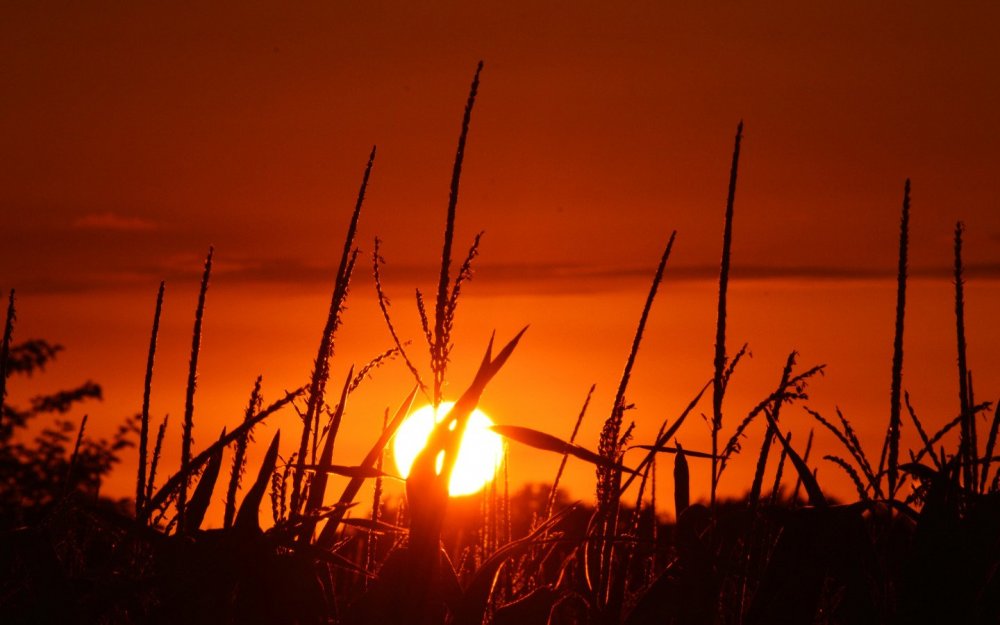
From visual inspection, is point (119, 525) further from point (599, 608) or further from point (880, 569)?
point (880, 569)

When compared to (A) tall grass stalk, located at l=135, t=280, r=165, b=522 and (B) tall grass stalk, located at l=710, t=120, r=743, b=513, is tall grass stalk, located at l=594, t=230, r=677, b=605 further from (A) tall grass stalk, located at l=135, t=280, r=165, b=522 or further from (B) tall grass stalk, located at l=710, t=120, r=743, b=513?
(A) tall grass stalk, located at l=135, t=280, r=165, b=522

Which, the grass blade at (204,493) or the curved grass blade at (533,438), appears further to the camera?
the grass blade at (204,493)

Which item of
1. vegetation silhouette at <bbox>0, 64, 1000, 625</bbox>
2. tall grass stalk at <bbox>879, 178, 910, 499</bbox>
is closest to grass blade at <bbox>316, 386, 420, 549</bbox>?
vegetation silhouette at <bbox>0, 64, 1000, 625</bbox>

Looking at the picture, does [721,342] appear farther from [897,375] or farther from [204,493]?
[204,493]

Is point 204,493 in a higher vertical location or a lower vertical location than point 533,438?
lower

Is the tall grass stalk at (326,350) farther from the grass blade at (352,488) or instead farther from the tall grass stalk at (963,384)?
the tall grass stalk at (963,384)

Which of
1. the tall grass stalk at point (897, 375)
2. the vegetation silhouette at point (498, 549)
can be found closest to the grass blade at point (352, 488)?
the vegetation silhouette at point (498, 549)

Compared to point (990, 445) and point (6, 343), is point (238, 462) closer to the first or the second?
point (6, 343)

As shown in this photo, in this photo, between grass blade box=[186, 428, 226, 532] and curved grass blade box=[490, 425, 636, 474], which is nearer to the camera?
curved grass blade box=[490, 425, 636, 474]

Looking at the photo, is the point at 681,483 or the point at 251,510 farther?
the point at 681,483

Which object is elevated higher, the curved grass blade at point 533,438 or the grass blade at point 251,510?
the curved grass blade at point 533,438

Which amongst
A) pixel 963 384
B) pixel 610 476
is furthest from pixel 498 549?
pixel 963 384

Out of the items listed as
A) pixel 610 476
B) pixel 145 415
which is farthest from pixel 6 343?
pixel 610 476

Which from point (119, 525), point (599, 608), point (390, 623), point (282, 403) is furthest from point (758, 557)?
point (119, 525)
